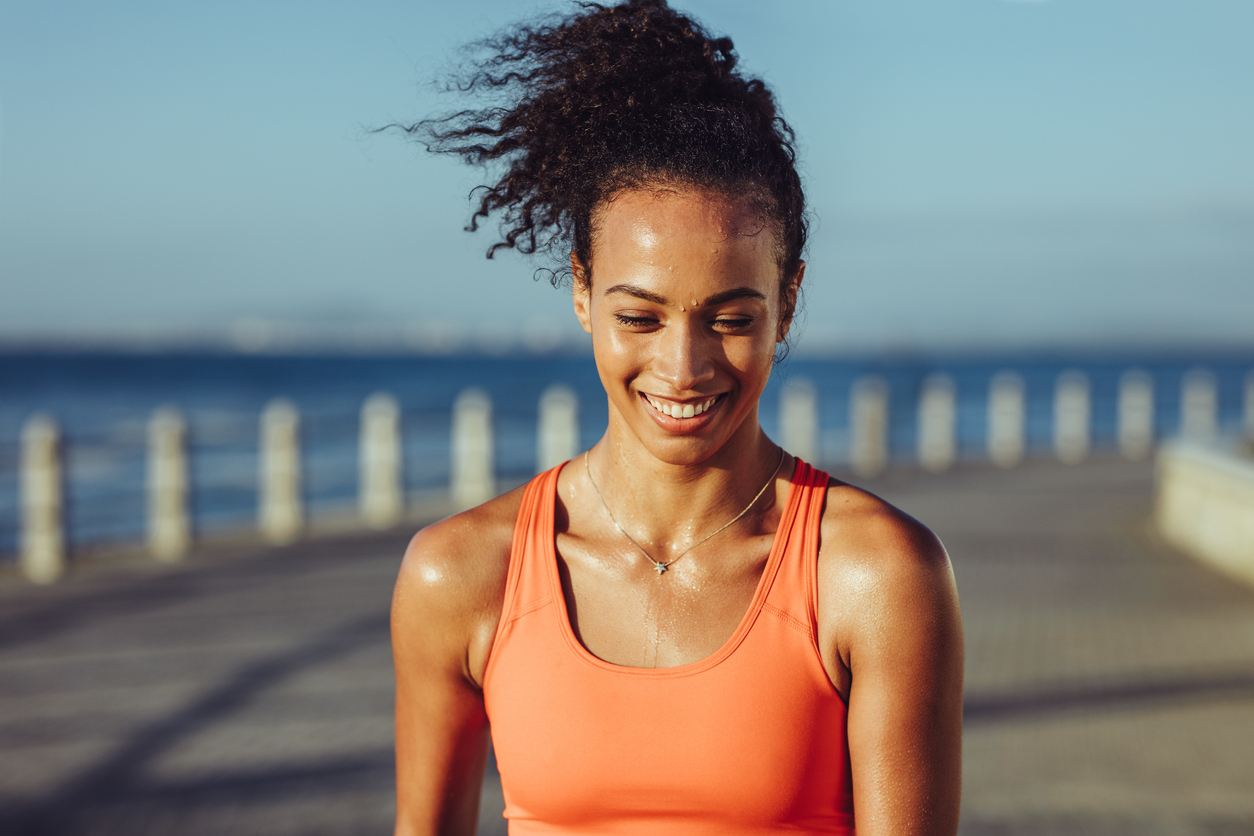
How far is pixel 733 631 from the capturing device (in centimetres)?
186

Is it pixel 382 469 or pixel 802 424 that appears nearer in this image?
pixel 382 469

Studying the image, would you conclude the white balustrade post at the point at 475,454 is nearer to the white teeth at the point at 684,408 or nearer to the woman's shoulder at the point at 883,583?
the white teeth at the point at 684,408

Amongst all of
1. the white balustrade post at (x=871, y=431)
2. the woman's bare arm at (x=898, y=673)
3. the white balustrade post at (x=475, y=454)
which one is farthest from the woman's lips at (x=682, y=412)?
the white balustrade post at (x=871, y=431)

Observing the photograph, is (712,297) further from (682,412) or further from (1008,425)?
(1008,425)

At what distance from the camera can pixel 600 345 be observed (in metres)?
1.92

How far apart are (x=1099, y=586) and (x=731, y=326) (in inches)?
318

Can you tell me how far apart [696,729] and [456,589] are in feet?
1.56

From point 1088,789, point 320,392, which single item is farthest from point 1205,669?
point 320,392

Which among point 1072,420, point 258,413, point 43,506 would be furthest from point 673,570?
point 258,413

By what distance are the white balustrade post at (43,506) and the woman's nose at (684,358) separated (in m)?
9.47

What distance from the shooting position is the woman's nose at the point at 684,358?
6.03ft

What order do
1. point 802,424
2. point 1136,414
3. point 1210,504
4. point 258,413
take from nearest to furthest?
point 1210,504
point 802,424
point 1136,414
point 258,413

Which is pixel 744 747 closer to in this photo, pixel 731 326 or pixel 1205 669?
pixel 731 326

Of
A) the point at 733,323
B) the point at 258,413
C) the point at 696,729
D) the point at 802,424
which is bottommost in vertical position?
the point at 258,413
